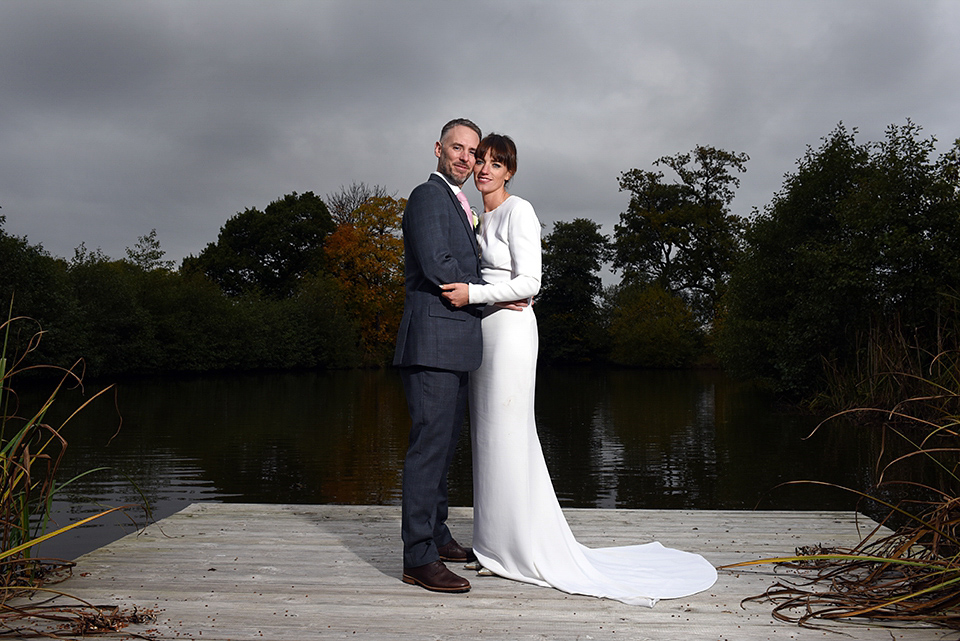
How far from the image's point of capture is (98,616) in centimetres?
243

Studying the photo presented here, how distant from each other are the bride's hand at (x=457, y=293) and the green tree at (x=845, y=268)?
9.04 m

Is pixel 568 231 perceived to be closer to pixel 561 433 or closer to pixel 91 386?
pixel 91 386

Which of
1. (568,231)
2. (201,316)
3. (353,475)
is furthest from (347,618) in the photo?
(568,231)

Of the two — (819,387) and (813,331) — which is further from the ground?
(813,331)

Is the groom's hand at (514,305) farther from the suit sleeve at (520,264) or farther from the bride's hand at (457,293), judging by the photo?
the bride's hand at (457,293)

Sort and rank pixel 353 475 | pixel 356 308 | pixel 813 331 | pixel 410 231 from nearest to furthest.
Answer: pixel 410 231 → pixel 353 475 → pixel 813 331 → pixel 356 308

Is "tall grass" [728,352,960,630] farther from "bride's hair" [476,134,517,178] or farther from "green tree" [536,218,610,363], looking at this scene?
"green tree" [536,218,610,363]

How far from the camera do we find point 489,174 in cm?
297

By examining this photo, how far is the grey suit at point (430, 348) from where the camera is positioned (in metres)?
2.86

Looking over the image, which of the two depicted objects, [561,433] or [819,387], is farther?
[819,387]

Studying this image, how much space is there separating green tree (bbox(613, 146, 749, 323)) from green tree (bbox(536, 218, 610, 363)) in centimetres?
155

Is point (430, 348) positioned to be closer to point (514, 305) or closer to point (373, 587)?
point (514, 305)

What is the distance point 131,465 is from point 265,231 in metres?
30.4

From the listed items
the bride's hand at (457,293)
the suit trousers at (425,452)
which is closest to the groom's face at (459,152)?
the bride's hand at (457,293)
